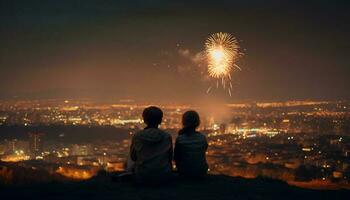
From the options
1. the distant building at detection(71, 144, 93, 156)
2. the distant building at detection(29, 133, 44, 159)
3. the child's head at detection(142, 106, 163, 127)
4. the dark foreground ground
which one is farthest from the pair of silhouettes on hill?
the distant building at detection(71, 144, 93, 156)

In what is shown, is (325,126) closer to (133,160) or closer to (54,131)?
(54,131)

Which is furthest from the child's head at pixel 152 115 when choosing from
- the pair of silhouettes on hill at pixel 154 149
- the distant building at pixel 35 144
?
the distant building at pixel 35 144

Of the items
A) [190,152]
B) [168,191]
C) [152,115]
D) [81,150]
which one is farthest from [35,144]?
[168,191]

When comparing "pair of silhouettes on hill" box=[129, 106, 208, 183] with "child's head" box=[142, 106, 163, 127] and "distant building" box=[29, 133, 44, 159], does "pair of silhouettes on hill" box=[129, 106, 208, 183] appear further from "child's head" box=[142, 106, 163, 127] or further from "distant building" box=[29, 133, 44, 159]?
"distant building" box=[29, 133, 44, 159]

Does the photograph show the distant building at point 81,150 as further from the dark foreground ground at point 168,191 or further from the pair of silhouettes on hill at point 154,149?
the pair of silhouettes on hill at point 154,149

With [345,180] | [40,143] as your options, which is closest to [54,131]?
[40,143]

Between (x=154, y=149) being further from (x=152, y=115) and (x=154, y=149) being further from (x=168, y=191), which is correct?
(x=168, y=191)
